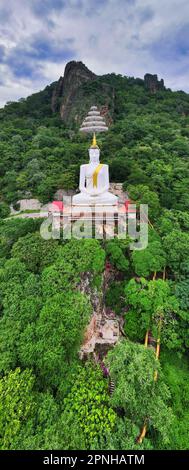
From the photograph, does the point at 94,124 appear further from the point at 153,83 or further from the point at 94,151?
the point at 153,83

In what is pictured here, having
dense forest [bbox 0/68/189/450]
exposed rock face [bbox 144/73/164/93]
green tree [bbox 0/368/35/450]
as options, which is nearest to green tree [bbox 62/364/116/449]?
dense forest [bbox 0/68/189/450]

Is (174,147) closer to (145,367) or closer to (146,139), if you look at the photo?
(146,139)

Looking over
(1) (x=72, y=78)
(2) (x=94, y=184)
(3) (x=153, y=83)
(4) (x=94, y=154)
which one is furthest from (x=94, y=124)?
(3) (x=153, y=83)

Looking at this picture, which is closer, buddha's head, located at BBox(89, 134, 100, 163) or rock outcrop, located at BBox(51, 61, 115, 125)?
buddha's head, located at BBox(89, 134, 100, 163)

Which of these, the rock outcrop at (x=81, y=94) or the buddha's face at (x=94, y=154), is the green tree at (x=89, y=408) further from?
the rock outcrop at (x=81, y=94)

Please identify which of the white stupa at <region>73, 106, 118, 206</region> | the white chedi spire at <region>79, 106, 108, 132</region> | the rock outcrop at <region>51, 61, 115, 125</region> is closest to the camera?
the white chedi spire at <region>79, 106, 108, 132</region>

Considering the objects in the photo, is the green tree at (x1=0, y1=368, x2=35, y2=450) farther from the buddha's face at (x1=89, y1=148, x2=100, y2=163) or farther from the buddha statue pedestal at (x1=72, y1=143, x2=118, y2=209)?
the buddha's face at (x1=89, y1=148, x2=100, y2=163)

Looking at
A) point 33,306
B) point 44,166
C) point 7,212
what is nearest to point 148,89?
point 44,166

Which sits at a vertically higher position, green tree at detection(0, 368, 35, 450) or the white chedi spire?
the white chedi spire

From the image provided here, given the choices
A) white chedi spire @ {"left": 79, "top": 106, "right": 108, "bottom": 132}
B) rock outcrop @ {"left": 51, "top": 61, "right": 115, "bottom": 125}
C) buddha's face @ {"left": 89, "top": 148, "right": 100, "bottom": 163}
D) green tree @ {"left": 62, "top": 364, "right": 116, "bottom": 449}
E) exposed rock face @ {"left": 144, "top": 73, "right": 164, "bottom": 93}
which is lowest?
green tree @ {"left": 62, "top": 364, "right": 116, "bottom": 449}
